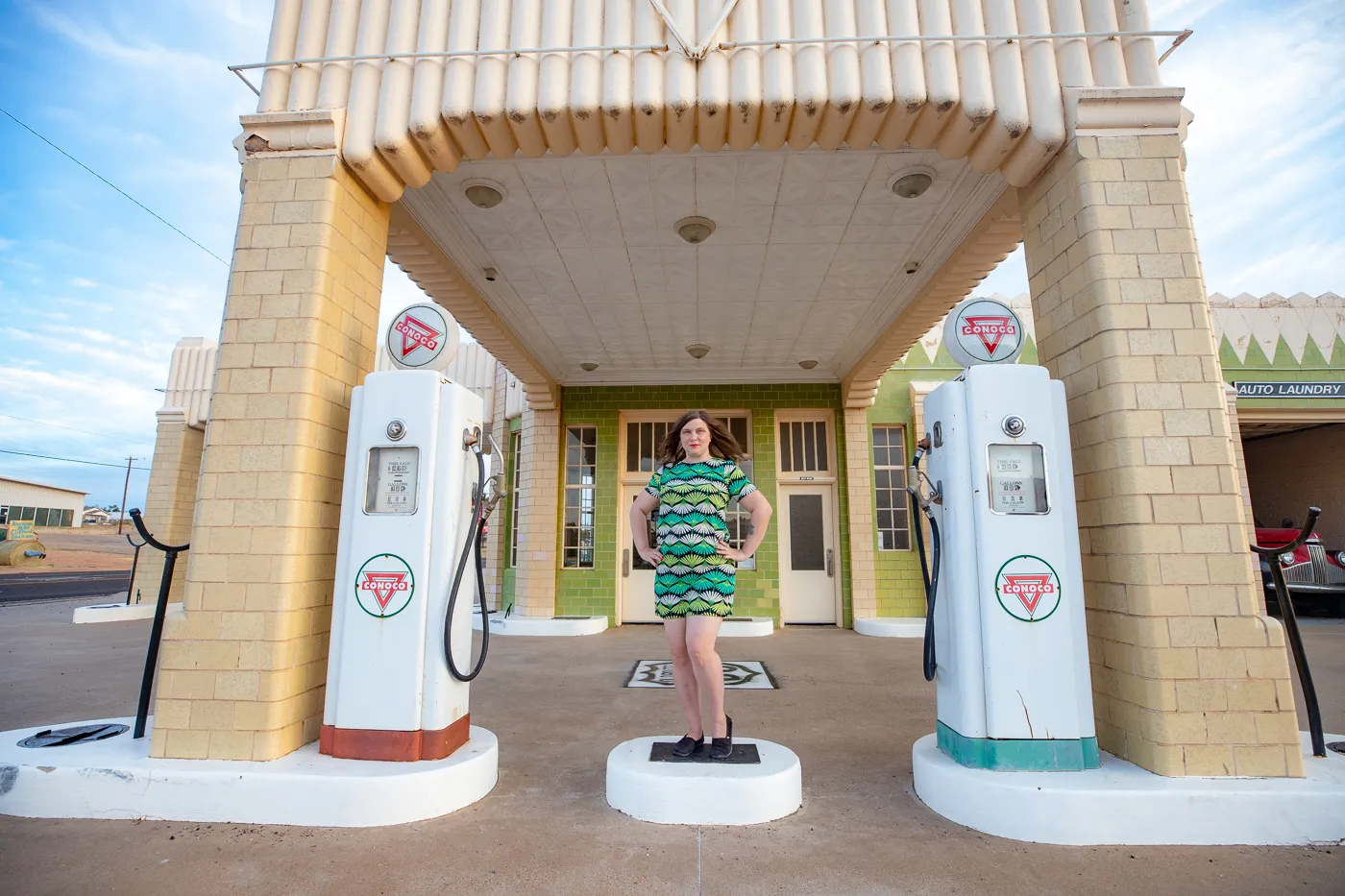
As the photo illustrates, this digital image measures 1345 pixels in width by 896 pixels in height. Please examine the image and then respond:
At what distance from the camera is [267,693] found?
2707 millimetres

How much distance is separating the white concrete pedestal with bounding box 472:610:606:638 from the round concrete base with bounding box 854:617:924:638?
133 inches

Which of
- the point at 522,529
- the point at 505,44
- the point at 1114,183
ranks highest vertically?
the point at 505,44

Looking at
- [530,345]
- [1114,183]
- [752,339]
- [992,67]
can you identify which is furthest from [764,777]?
[530,345]

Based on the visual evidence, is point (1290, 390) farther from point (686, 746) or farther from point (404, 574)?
point (404, 574)

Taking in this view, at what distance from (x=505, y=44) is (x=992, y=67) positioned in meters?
2.47

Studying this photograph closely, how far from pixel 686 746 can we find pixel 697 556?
78 cm

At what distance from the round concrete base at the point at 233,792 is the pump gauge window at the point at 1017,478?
2452 millimetres

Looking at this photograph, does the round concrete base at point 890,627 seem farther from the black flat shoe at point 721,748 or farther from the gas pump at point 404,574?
the gas pump at point 404,574

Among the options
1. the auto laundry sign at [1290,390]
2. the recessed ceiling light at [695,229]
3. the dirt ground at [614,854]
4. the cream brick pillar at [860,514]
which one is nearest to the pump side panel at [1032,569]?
the dirt ground at [614,854]

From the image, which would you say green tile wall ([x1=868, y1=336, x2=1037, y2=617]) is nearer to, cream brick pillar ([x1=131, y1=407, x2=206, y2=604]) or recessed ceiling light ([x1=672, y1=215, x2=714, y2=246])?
recessed ceiling light ([x1=672, y1=215, x2=714, y2=246])

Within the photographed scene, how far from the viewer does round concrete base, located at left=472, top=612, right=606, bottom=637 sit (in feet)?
25.8

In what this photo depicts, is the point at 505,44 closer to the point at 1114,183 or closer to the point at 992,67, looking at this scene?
the point at 992,67

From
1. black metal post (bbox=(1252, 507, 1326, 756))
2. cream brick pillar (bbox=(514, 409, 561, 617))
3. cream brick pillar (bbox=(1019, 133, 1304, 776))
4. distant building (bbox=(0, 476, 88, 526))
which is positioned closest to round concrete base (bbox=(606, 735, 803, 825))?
cream brick pillar (bbox=(1019, 133, 1304, 776))

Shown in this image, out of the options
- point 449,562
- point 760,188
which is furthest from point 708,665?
point 760,188
